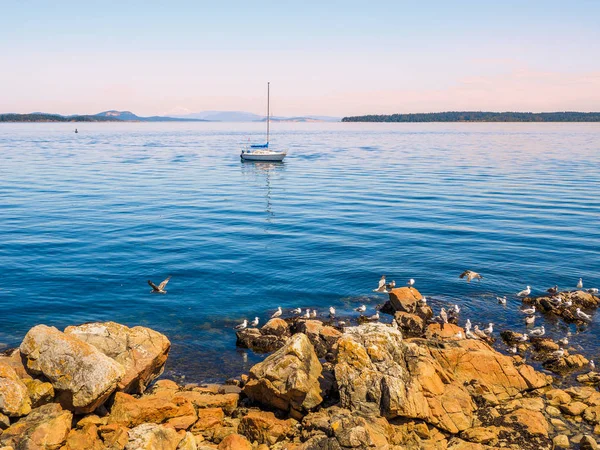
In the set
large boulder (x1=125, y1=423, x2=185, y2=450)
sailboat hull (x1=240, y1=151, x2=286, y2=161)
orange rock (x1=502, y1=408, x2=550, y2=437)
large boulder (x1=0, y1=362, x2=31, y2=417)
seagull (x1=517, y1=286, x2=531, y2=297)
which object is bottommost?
orange rock (x1=502, y1=408, x2=550, y2=437)

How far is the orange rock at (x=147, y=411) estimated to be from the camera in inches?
677

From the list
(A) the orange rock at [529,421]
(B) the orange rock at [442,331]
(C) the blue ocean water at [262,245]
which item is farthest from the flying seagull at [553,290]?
(A) the orange rock at [529,421]

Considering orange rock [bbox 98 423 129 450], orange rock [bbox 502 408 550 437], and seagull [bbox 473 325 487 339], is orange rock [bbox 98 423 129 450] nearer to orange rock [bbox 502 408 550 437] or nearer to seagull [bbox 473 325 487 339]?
orange rock [bbox 502 408 550 437]

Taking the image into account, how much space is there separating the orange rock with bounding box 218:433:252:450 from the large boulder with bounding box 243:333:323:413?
2.08 metres

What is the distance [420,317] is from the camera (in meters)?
27.8

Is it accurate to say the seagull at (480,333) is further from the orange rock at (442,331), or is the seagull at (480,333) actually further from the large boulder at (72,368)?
the large boulder at (72,368)

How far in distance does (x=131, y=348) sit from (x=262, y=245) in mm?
24316

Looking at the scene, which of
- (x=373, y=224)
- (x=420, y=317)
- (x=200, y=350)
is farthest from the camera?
(x=373, y=224)

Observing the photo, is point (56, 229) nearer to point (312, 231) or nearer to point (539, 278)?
point (312, 231)

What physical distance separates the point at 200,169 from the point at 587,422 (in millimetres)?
85637

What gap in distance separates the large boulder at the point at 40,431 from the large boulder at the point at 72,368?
61 centimetres

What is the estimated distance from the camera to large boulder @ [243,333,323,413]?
1786cm

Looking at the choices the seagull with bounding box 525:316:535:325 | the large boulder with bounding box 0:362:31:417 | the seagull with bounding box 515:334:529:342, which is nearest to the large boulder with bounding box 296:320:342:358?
the seagull with bounding box 515:334:529:342

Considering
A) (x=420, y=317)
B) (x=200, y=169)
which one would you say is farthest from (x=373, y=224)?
(x=200, y=169)
